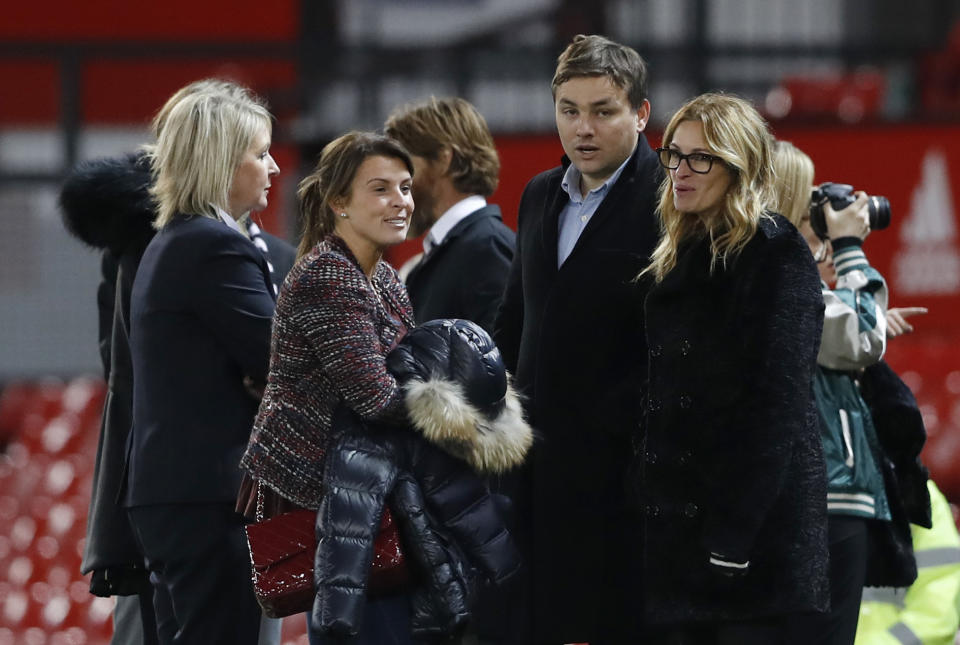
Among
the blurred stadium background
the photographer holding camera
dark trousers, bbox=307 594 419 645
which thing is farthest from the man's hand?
the blurred stadium background

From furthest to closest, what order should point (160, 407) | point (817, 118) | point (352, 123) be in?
point (352, 123) < point (817, 118) < point (160, 407)

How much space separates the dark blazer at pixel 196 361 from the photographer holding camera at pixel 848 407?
3.84 feet

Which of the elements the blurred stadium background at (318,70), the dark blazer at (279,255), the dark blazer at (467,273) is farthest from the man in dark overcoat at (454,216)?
the blurred stadium background at (318,70)

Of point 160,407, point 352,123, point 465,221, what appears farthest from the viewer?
point 352,123

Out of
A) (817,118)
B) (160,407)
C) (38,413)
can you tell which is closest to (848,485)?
(160,407)

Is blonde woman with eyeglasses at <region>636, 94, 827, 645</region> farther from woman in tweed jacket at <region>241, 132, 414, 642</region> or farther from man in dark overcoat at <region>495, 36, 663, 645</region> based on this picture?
woman in tweed jacket at <region>241, 132, 414, 642</region>

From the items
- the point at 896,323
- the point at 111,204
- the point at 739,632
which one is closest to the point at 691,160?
the point at 739,632

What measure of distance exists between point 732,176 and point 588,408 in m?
0.57

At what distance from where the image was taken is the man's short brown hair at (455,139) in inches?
165

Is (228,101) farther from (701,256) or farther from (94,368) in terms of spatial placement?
(94,368)

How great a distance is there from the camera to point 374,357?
3.05m

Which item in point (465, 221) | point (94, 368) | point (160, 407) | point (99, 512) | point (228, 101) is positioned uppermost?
point (228, 101)

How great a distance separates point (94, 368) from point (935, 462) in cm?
471

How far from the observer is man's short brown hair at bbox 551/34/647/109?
3.40 metres
